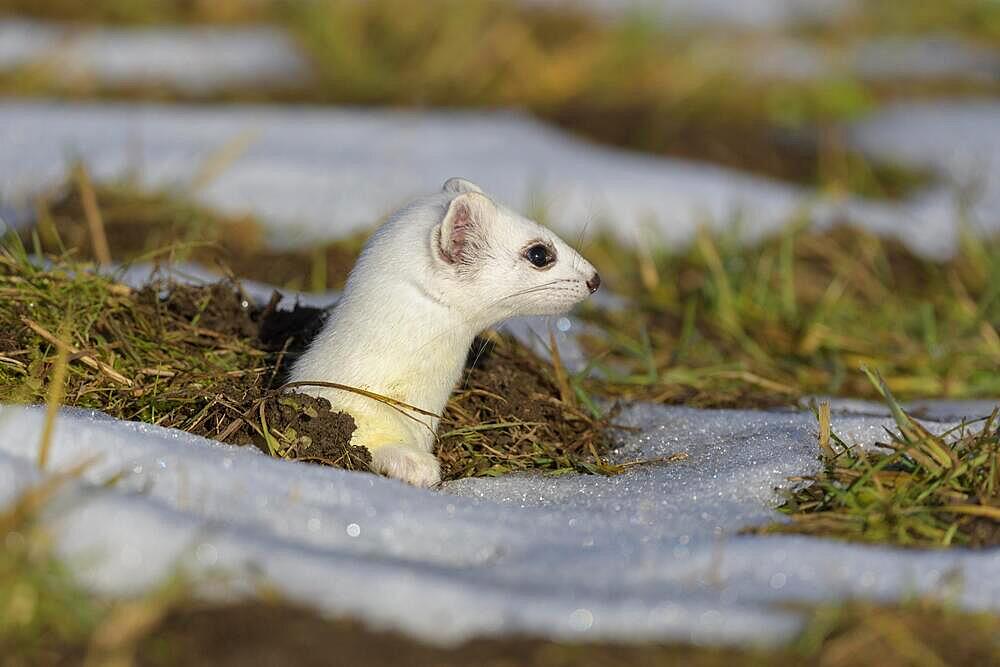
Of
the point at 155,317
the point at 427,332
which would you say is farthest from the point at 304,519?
the point at 155,317

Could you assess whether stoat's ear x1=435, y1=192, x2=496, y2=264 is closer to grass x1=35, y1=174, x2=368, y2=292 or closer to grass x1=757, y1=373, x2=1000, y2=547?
grass x1=757, y1=373, x2=1000, y2=547

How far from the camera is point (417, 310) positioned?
3.24 m

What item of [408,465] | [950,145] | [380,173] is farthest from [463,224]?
[950,145]

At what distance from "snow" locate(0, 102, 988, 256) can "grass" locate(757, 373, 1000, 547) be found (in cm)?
269

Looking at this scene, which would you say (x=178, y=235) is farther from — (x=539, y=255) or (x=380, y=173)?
(x=539, y=255)

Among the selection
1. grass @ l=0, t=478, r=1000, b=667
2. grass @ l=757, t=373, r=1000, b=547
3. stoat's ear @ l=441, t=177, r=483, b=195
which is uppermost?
stoat's ear @ l=441, t=177, r=483, b=195

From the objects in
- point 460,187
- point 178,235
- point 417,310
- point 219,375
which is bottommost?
point 178,235

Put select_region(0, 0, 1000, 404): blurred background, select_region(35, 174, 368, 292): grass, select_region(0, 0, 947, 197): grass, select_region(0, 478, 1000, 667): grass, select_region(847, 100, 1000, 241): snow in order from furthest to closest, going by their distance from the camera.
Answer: select_region(0, 0, 947, 197): grass < select_region(847, 100, 1000, 241): snow < select_region(0, 0, 1000, 404): blurred background < select_region(35, 174, 368, 292): grass < select_region(0, 478, 1000, 667): grass

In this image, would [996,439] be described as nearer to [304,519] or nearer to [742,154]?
[304,519]

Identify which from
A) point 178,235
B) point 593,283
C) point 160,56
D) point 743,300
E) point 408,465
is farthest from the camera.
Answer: point 160,56

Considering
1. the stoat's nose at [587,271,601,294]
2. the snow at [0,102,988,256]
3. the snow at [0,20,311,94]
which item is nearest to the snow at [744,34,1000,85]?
the snow at [0,102,988,256]

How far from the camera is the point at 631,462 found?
332 centimetres

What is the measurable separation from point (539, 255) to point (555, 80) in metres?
5.67

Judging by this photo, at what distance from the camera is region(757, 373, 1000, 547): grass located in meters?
2.68
